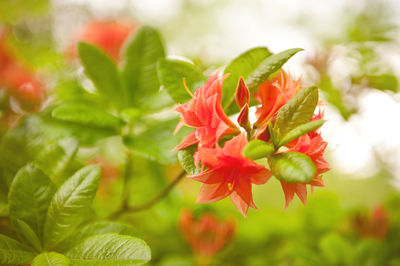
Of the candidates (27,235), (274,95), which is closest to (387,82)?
(274,95)

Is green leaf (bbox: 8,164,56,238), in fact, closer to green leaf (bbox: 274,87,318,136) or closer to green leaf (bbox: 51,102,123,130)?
green leaf (bbox: 51,102,123,130)

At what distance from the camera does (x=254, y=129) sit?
2.15ft

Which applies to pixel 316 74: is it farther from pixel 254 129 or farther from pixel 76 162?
pixel 76 162

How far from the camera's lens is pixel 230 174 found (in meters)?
0.58

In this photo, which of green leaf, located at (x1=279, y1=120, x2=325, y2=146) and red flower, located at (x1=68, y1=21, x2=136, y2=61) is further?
red flower, located at (x1=68, y1=21, x2=136, y2=61)

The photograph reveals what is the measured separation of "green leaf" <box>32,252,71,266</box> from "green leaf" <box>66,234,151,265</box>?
0.02 metres

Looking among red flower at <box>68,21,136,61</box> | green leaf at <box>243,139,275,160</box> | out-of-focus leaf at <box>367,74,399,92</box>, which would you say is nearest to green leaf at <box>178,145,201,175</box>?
green leaf at <box>243,139,275,160</box>

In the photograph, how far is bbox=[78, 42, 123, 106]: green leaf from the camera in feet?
2.90

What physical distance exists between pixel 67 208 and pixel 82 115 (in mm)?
243

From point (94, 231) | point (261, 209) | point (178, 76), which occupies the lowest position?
point (261, 209)

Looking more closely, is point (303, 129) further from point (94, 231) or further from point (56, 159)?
point (56, 159)

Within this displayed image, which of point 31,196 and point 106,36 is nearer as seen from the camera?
point 31,196

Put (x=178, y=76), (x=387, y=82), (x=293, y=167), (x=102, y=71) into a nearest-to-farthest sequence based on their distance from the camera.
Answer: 1. (x=293, y=167)
2. (x=178, y=76)
3. (x=102, y=71)
4. (x=387, y=82)

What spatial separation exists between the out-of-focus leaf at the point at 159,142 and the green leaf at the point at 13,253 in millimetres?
298
